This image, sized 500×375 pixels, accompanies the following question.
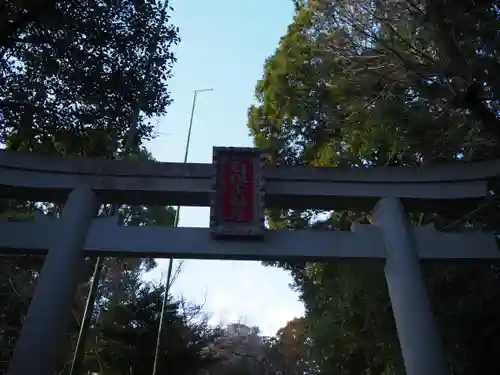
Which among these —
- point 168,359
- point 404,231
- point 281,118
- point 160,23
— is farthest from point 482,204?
point 168,359

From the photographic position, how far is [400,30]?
20.5 ft

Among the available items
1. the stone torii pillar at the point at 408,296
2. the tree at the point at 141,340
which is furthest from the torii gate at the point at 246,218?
the tree at the point at 141,340

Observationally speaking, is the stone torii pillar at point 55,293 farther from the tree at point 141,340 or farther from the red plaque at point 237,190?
the tree at point 141,340

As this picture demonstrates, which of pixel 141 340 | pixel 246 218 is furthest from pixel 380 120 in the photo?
pixel 141 340

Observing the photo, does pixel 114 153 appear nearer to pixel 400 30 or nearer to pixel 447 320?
pixel 400 30

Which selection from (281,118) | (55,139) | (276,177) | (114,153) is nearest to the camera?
(276,177)

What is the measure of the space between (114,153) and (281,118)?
9.77ft

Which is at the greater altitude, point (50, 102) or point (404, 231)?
point (50, 102)

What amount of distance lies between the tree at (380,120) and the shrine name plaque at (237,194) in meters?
2.22

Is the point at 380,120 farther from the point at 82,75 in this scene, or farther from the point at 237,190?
the point at 82,75

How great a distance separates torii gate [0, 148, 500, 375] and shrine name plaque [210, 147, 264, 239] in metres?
0.01

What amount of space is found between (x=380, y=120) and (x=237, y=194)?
2.54m

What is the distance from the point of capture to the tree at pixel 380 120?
5309 millimetres

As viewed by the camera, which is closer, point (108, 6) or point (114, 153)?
point (108, 6)
